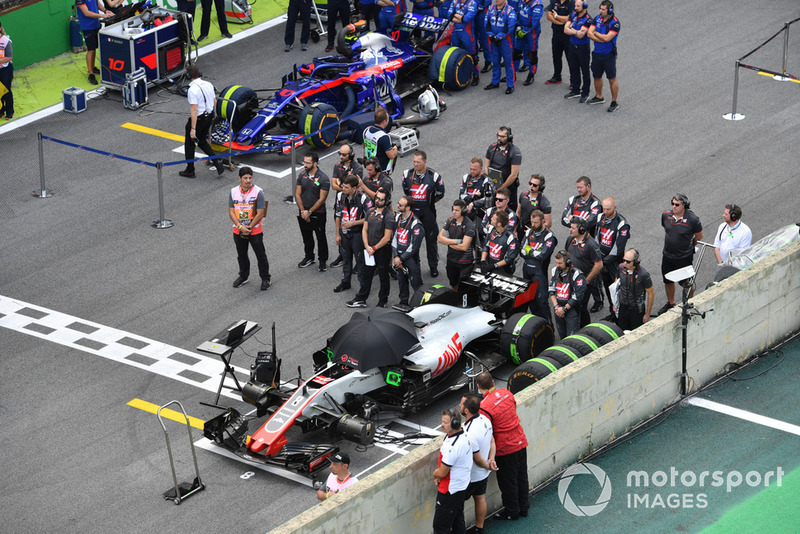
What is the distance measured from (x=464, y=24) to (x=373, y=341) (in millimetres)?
11450

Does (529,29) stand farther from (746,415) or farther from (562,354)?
(746,415)

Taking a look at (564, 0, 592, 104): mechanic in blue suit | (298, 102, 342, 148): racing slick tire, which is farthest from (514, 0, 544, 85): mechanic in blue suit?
(298, 102, 342, 148): racing slick tire

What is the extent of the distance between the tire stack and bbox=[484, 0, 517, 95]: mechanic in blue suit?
10.1 metres

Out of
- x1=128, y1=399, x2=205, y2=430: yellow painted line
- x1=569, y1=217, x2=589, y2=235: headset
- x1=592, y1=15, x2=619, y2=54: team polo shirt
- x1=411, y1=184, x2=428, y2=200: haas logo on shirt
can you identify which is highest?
x1=592, y1=15, x2=619, y2=54: team polo shirt

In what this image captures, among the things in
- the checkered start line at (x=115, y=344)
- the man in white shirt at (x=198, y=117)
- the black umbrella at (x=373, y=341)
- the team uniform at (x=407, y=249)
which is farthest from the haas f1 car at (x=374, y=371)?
the man in white shirt at (x=198, y=117)

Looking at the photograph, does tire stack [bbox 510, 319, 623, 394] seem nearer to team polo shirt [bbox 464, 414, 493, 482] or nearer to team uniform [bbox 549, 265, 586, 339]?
team uniform [bbox 549, 265, 586, 339]

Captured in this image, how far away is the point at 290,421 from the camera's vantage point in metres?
13.8

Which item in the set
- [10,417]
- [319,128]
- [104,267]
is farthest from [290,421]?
[319,128]

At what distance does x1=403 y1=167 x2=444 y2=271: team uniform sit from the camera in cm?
1778

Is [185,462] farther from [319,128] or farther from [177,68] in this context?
[177,68]

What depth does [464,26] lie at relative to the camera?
79.3 ft

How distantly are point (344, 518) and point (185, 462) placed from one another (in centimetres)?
343

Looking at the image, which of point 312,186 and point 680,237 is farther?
point 312,186

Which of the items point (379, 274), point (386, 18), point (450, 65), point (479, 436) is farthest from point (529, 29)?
point (479, 436)
